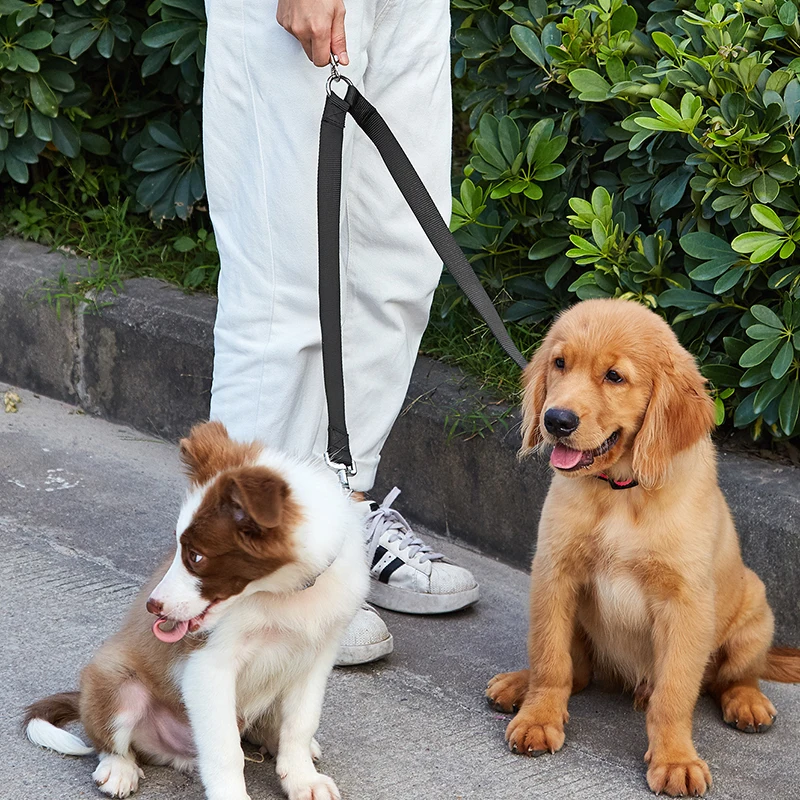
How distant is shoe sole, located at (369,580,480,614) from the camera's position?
11.5 feet

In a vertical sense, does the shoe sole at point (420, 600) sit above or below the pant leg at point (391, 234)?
below

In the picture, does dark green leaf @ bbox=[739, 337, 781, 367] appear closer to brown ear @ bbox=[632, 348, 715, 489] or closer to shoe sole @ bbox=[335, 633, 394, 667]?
brown ear @ bbox=[632, 348, 715, 489]

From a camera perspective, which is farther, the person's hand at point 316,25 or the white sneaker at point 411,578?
the white sneaker at point 411,578

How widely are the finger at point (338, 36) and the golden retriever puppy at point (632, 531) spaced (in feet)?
2.72

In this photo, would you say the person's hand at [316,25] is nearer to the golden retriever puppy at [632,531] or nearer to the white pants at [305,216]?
the white pants at [305,216]

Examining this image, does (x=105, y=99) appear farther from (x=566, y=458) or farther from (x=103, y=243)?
(x=566, y=458)

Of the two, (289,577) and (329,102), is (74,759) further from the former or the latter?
(329,102)

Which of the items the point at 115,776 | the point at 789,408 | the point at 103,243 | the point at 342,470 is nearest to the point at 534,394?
the point at 342,470

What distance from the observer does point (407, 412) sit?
4.10m

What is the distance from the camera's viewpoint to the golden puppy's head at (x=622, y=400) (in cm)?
274

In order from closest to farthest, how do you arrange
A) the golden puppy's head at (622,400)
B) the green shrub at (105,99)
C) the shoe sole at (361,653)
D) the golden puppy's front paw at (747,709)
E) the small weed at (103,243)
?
the golden puppy's head at (622,400), the golden puppy's front paw at (747,709), the shoe sole at (361,653), the green shrub at (105,99), the small weed at (103,243)

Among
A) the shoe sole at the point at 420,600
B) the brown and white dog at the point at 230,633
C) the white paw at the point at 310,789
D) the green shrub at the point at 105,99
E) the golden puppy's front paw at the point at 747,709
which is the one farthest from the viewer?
the green shrub at the point at 105,99

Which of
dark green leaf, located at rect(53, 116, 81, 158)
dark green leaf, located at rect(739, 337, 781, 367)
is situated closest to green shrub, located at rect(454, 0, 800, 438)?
dark green leaf, located at rect(739, 337, 781, 367)

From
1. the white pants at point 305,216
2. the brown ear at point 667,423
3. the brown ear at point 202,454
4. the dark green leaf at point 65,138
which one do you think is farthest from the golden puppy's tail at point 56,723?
the dark green leaf at point 65,138
